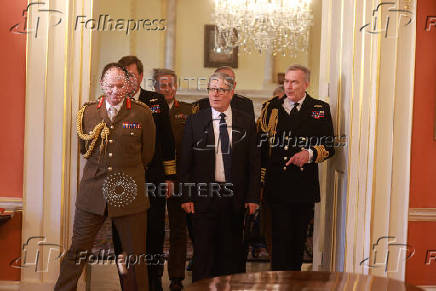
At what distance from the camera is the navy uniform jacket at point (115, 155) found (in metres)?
3.61

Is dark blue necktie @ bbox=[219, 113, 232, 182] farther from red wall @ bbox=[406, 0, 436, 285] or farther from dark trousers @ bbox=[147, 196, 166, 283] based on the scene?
red wall @ bbox=[406, 0, 436, 285]

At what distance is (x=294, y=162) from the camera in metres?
4.10

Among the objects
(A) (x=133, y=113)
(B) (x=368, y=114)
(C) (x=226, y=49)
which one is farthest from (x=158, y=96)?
(C) (x=226, y=49)

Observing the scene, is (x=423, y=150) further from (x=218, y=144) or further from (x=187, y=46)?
(x=187, y=46)

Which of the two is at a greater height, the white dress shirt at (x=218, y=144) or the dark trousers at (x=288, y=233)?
the white dress shirt at (x=218, y=144)

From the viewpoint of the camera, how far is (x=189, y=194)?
12.8 feet

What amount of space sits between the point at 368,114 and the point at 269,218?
1.02 metres

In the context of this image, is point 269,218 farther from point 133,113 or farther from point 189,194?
point 133,113

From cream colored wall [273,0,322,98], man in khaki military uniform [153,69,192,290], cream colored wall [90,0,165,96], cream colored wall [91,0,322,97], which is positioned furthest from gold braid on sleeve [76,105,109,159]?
cream colored wall [273,0,322,98]

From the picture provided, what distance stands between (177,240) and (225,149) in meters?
1.03

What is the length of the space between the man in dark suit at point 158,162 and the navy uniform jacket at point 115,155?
364 mm

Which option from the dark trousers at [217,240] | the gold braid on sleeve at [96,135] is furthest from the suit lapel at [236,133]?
the gold braid on sleeve at [96,135]

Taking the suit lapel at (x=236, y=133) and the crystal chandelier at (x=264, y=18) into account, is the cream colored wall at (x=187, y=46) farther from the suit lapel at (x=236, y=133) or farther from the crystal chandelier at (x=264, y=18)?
the suit lapel at (x=236, y=133)

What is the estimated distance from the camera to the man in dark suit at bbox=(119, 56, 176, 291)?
4.13 meters
